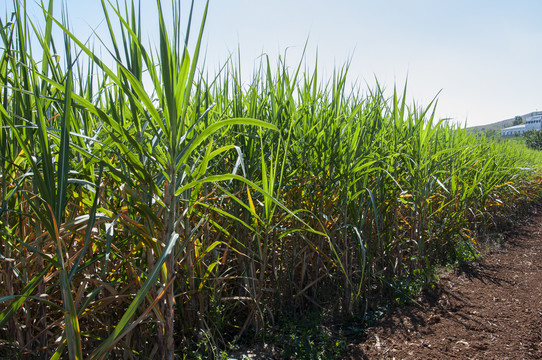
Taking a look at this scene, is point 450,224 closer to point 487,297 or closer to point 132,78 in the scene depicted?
point 487,297

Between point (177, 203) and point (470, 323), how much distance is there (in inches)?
71.8

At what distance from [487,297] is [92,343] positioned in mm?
2400

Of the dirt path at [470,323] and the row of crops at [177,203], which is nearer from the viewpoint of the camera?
the row of crops at [177,203]

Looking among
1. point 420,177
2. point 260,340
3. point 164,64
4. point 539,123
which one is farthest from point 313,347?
point 539,123

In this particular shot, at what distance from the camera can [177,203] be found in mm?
1330

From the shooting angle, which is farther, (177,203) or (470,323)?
(470,323)

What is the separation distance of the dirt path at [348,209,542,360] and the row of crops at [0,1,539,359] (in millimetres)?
208

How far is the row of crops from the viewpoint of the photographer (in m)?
1.02

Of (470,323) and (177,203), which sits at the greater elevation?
(177,203)

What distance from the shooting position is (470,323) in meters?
2.17

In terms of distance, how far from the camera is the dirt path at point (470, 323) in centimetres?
188

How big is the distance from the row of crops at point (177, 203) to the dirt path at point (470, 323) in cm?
21

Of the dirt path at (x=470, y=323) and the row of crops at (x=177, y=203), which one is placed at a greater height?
the row of crops at (x=177, y=203)

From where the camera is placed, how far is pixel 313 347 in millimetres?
1812
